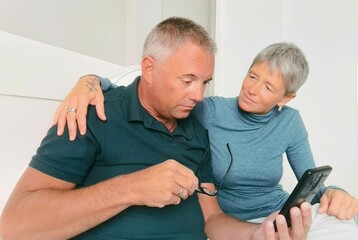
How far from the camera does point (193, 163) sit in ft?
3.25

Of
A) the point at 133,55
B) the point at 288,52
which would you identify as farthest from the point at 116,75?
the point at 288,52

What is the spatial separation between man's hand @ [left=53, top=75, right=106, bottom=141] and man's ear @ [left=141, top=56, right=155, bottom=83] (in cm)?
13

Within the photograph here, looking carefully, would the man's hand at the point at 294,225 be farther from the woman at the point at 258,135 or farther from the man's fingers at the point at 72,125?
the man's fingers at the point at 72,125

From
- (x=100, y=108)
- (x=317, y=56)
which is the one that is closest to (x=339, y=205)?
(x=100, y=108)

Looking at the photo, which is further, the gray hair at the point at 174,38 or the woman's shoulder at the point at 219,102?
the woman's shoulder at the point at 219,102

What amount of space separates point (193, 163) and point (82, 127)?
1.11 feet

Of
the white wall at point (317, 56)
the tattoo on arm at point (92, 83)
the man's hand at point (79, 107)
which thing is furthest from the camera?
the white wall at point (317, 56)

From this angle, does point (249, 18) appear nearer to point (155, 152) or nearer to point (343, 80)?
point (343, 80)

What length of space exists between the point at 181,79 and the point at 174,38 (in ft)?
0.35

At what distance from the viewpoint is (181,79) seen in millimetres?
901

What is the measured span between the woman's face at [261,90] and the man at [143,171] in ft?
0.75

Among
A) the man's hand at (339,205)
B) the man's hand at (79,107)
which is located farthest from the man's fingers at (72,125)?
the man's hand at (339,205)

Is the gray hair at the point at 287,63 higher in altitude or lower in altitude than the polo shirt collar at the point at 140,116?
higher

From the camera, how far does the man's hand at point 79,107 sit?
801 mm
